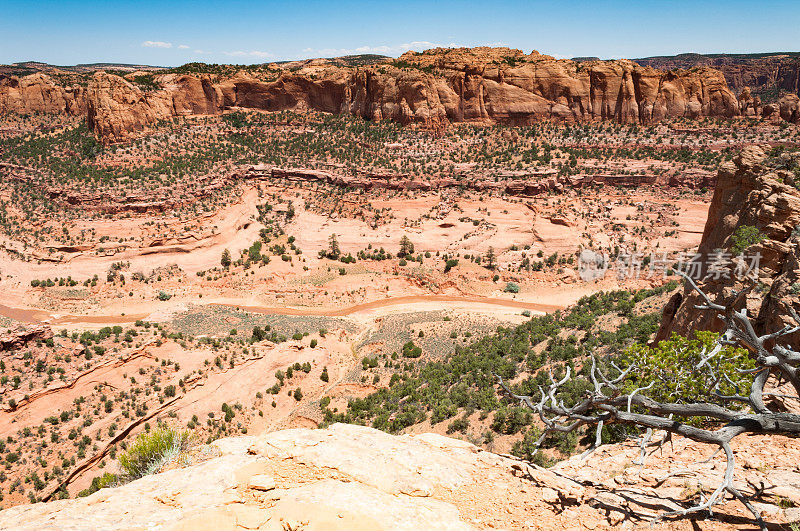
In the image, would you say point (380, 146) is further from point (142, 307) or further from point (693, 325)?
point (693, 325)

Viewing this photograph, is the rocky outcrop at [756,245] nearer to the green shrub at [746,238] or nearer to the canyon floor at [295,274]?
the green shrub at [746,238]

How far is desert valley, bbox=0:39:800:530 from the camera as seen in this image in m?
7.95

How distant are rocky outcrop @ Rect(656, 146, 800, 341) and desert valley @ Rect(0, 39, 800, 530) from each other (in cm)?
11

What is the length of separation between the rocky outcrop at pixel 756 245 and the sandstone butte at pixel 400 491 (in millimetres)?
4530

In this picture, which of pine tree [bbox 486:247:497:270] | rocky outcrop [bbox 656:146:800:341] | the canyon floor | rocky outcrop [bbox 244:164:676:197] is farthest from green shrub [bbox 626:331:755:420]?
rocky outcrop [bbox 244:164:676:197]

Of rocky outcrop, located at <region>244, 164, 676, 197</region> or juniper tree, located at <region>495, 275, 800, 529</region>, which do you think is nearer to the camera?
juniper tree, located at <region>495, 275, 800, 529</region>

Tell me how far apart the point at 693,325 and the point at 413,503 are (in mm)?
12912

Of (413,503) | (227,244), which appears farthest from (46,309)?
(413,503)

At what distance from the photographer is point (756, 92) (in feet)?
420

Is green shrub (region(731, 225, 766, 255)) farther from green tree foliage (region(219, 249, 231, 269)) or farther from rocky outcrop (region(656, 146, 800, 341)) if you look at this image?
green tree foliage (region(219, 249, 231, 269))

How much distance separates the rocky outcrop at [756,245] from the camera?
11.6 metres

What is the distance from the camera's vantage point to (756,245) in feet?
46.5

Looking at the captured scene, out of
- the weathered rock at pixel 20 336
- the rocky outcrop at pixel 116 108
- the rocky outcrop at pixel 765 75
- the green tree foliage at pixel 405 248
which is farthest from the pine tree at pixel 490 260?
the rocky outcrop at pixel 765 75

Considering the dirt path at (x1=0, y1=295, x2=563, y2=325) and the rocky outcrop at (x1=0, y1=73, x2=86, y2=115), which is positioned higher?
the rocky outcrop at (x1=0, y1=73, x2=86, y2=115)
